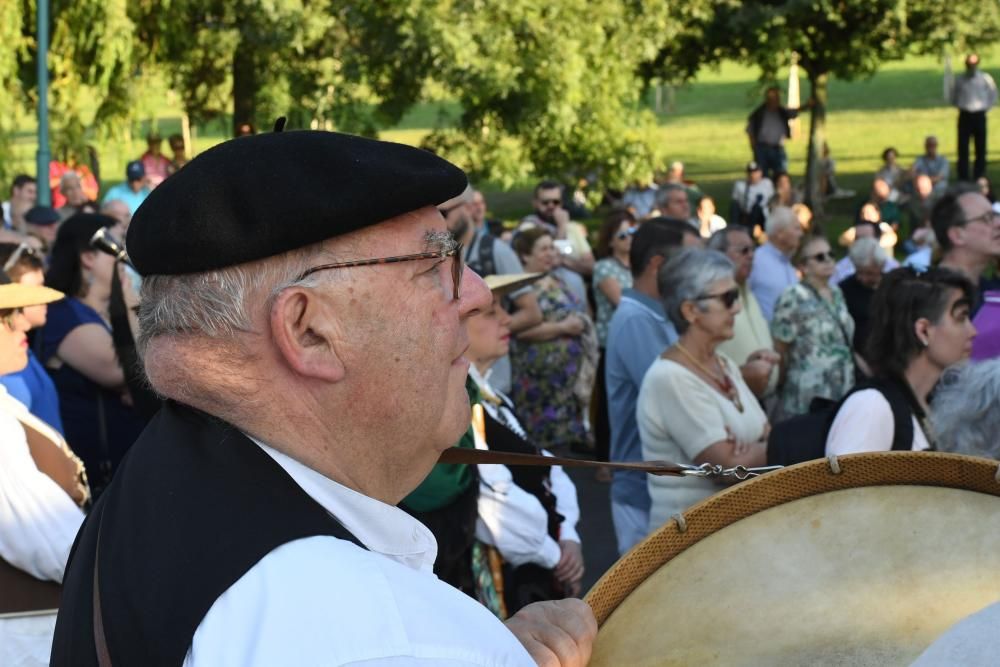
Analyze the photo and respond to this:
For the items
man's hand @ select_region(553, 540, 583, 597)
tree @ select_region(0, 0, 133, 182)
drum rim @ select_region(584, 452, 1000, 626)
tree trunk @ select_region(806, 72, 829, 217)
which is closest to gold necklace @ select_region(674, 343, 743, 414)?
man's hand @ select_region(553, 540, 583, 597)

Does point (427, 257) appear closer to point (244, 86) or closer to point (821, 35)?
point (244, 86)

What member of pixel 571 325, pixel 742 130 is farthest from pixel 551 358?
pixel 742 130

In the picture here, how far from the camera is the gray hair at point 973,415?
355 centimetres

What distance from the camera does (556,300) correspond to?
922 centimetres

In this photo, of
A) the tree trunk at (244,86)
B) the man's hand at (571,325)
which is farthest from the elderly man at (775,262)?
the tree trunk at (244,86)

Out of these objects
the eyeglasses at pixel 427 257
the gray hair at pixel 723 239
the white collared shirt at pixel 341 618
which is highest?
the eyeglasses at pixel 427 257

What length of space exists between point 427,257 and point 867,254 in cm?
735

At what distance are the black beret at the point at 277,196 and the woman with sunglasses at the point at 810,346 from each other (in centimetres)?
589

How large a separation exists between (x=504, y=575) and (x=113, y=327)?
7.83ft

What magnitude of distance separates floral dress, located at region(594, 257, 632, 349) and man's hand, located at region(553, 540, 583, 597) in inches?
184

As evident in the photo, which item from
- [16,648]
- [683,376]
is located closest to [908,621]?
[16,648]

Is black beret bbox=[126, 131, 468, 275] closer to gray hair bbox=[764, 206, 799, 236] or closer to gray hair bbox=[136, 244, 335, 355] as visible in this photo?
gray hair bbox=[136, 244, 335, 355]

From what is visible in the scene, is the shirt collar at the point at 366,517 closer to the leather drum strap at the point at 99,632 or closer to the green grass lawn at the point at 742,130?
the leather drum strap at the point at 99,632

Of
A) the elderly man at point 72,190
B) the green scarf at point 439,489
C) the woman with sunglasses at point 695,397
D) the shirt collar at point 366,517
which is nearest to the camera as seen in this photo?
the shirt collar at point 366,517
